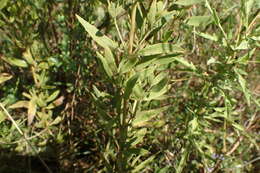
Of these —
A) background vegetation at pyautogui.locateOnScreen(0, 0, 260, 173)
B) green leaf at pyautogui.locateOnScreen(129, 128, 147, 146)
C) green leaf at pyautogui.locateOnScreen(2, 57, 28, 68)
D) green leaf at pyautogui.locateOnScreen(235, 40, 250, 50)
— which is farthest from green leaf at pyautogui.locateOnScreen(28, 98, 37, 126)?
green leaf at pyautogui.locateOnScreen(235, 40, 250, 50)

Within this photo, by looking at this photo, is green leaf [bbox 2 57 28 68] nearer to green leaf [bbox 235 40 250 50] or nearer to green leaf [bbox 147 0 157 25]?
green leaf [bbox 147 0 157 25]

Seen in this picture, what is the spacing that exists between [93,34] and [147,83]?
0.33 metres

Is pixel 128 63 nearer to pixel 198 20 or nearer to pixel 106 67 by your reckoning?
pixel 106 67

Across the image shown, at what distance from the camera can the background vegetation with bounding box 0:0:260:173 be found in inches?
47.5

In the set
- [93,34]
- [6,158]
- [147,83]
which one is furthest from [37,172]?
[93,34]

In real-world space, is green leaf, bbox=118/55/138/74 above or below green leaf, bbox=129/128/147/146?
above

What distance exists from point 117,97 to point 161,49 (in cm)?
25

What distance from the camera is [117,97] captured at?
105cm

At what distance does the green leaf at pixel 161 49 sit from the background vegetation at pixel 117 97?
90 millimetres

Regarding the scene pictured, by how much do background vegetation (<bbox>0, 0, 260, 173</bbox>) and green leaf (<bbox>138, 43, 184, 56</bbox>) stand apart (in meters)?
0.09

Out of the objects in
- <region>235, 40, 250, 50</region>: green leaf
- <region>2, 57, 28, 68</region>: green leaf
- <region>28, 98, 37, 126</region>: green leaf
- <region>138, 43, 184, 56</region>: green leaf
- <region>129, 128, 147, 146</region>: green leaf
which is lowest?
<region>129, 128, 147, 146</region>: green leaf

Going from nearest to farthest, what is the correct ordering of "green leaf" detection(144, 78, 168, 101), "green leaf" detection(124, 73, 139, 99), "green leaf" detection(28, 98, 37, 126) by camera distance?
"green leaf" detection(124, 73, 139, 99), "green leaf" detection(144, 78, 168, 101), "green leaf" detection(28, 98, 37, 126)

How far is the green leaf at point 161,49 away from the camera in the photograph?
2.97ft

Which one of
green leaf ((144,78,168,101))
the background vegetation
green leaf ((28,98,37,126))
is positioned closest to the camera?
green leaf ((144,78,168,101))
